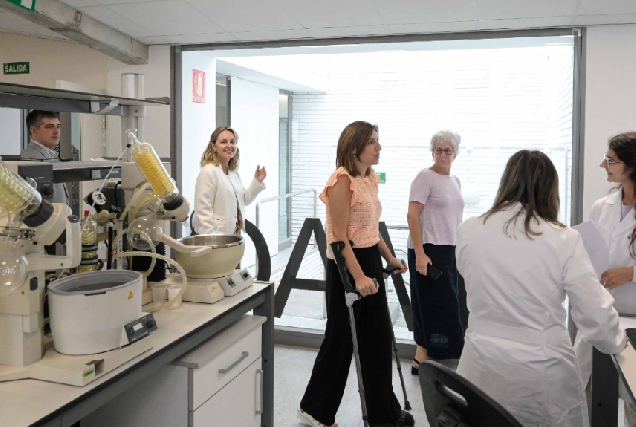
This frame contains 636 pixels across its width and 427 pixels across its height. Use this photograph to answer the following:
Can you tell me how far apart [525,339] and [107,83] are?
12.3ft

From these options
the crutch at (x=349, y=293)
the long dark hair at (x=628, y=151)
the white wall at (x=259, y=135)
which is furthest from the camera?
the white wall at (x=259, y=135)

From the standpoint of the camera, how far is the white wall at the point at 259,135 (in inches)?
243

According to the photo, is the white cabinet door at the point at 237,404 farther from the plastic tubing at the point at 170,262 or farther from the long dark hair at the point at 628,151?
the long dark hair at the point at 628,151

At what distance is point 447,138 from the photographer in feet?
11.0

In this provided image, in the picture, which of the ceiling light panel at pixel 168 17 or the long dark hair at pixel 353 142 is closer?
the long dark hair at pixel 353 142

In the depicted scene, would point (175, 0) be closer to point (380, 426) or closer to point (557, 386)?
point (380, 426)

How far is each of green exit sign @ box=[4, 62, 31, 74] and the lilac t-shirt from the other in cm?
359

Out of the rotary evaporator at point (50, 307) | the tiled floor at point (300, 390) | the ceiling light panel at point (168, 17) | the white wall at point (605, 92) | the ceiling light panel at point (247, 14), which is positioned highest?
the ceiling light panel at point (168, 17)

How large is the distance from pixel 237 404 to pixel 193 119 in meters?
2.82

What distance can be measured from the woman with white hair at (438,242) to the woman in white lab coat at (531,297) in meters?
1.42

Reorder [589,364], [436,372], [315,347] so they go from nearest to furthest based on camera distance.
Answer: [436,372], [589,364], [315,347]

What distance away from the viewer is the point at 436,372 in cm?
135

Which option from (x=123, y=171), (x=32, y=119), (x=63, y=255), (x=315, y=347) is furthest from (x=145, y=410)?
(x=32, y=119)

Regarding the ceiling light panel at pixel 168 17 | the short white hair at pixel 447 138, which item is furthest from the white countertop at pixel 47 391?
the ceiling light panel at pixel 168 17
